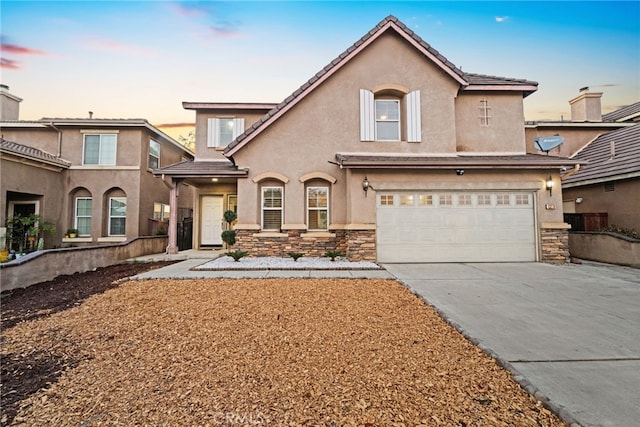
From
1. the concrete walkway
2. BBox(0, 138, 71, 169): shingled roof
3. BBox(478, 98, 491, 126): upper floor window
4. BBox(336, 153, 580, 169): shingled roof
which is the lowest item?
the concrete walkway

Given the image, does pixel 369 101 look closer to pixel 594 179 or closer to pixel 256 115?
pixel 256 115

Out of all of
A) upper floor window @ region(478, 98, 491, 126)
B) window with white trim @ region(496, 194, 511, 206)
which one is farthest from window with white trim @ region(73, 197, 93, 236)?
upper floor window @ region(478, 98, 491, 126)

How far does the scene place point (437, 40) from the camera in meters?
14.1

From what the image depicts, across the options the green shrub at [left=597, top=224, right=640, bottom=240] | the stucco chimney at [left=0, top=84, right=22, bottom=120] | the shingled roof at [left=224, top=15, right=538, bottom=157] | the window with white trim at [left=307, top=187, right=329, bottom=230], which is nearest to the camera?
the green shrub at [left=597, top=224, right=640, bottom=240]

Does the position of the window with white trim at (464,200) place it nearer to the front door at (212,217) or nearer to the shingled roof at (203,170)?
the shingled roof at (203,170)

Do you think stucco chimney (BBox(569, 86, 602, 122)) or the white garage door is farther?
stucco chimney (BBox(569, 86, 602, 122))

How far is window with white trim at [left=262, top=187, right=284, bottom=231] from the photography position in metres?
10.4

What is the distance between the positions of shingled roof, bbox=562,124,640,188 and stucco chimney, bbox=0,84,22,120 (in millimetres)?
26293

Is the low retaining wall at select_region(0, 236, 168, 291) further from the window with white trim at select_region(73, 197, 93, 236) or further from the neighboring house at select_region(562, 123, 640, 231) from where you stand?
the neighboring house at select_region(562, 123, 640, 231)

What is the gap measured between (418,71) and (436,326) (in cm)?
954

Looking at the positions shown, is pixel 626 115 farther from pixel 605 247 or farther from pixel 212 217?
pixel 212 217

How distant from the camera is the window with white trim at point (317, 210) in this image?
10.4m

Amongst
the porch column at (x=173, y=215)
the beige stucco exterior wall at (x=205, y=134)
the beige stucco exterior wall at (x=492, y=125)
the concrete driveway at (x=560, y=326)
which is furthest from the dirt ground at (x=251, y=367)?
Answer: the beige stucco exterior wall at (x=205, y=134)

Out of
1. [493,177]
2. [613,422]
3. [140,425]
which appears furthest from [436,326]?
[493,177]
